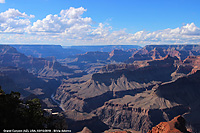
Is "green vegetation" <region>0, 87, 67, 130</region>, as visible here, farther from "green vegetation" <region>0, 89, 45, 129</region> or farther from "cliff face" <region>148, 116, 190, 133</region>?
"cliff face" <region>148, 116, 190, 133</region>

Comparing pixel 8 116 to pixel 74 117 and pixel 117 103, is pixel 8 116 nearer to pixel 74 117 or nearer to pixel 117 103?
pixel 74 117

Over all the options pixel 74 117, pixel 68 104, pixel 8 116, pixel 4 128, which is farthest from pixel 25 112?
pixel 68 104

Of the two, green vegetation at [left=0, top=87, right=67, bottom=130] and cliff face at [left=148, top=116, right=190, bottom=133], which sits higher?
green vegetation at [left=0, top=87, right=67, bottom=130]

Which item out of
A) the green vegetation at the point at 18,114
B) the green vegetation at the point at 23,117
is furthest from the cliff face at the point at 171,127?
the green vegetation at the point at 18,114

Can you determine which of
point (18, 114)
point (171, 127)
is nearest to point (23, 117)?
point (18, 114)

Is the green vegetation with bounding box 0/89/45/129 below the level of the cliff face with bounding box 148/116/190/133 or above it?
above

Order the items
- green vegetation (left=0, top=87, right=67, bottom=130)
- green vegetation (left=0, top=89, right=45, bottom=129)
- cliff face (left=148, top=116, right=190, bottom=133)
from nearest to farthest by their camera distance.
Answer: green vegetation (left=0, top=89, right=45, bottom=129) < green vegetation (left=0, top=87, right=67, bottom=130) < cliff face (left=148, top=116, right=190, bottom=133)

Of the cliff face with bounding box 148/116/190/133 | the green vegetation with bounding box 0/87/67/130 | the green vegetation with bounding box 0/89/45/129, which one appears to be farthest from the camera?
the cliff face with bounding box 148/116/190/133

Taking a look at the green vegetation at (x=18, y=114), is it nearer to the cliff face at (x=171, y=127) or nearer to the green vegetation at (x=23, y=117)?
the green vegetation at (x=23, y=117)

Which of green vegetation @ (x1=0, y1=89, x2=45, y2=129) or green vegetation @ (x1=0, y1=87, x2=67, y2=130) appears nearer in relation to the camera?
green vegetation @ (x1=0, y1=89, x2=45, y2=129)

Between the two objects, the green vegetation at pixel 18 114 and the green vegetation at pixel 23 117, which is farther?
the green vegetation at pixel 23 117

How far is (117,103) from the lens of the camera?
523ft

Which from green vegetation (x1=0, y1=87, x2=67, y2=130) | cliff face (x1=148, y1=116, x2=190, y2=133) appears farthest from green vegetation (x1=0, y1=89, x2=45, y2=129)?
cliff face (x1=148, y1=116, x2=190, y2=133)

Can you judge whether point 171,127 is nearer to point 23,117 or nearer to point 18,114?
point 23,117
